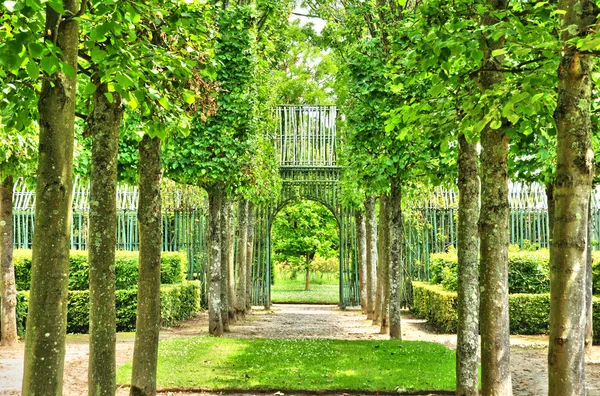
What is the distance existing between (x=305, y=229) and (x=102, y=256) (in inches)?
1037

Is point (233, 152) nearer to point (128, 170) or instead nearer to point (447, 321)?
point (128, 170)

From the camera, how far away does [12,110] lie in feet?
17.0

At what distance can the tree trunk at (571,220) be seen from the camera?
12.9 feet

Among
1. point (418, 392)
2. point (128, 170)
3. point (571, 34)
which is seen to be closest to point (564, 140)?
point (571, 34)

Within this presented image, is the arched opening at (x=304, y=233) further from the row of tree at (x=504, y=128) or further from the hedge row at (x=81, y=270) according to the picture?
the row of tree at (x=504, y=128)

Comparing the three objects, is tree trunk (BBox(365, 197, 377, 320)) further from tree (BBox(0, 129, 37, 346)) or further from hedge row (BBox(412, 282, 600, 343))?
tree (BBox(0, 129, 37, 346))

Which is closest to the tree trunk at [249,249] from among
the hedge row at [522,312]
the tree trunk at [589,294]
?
the hedge row at [522,312]

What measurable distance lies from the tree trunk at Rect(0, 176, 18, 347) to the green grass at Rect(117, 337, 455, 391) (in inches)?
119

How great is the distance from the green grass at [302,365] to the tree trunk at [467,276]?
150cm

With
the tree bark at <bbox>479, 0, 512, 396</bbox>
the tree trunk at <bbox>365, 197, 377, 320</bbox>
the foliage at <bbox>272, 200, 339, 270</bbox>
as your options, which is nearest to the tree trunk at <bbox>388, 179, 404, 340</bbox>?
the tree trunk at <bbox>365, 197, 377, 320</bbox>

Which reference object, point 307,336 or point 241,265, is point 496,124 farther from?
point 241,265

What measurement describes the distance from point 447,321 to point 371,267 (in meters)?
3.47

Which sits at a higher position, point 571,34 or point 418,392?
point 571,34

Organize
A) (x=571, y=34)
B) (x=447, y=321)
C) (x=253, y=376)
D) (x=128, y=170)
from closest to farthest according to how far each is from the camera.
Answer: (x=571, y=34)
(x=253, y=376)
(x=128, y=170)
(x=447, y=321)
